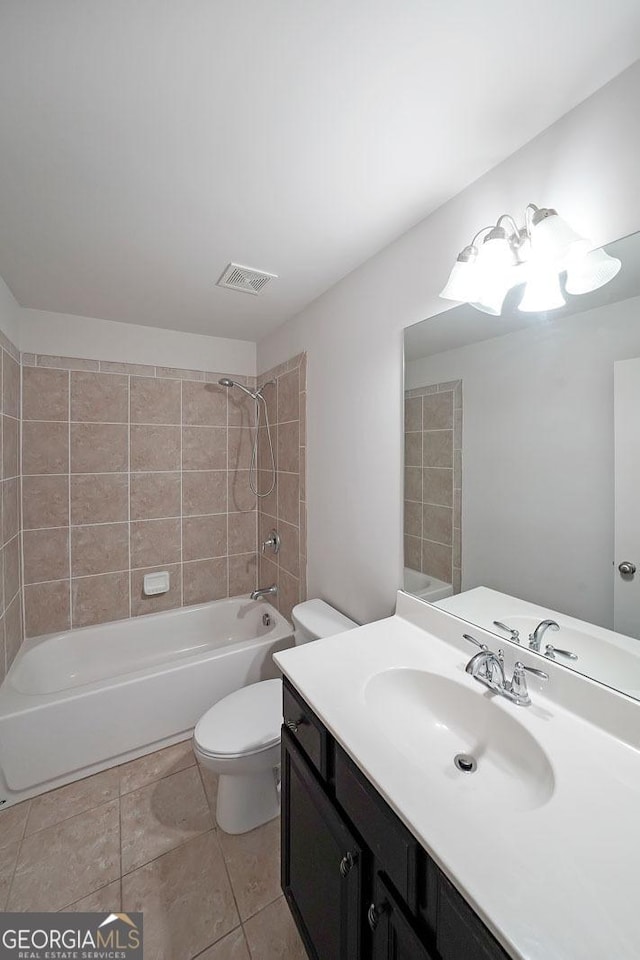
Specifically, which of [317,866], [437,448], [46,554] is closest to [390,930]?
[317,866]

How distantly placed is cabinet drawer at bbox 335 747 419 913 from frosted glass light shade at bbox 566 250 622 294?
1246mm

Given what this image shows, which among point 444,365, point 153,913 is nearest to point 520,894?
point 444,365

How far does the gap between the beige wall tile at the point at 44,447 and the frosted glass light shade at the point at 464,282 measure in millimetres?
2289

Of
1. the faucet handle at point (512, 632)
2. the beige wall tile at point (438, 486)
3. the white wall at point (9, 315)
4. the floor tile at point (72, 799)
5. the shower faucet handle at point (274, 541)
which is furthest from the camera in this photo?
the shower faucet handle at point (274, 541)

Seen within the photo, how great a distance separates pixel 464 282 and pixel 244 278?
1.14 meters

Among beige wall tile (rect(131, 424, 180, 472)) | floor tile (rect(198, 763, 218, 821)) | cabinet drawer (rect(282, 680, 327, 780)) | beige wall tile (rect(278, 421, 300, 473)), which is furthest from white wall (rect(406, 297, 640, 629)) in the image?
beige wall tile (rect(131, 424, 180, 472))

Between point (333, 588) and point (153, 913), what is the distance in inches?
50.1

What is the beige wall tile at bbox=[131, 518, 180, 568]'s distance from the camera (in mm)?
2488

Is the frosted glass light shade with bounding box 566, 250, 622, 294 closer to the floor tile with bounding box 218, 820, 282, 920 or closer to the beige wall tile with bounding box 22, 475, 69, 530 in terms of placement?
the floor tile with bounding box 218, 820, 282, 920

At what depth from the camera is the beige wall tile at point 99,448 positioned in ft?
7.54

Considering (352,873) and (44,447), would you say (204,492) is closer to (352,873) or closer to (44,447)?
(44,447)

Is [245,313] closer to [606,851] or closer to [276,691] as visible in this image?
[276,691]

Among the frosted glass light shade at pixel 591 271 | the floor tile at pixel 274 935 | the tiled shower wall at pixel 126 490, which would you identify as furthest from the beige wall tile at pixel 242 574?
the frosted glass light shade at pixel 591 271

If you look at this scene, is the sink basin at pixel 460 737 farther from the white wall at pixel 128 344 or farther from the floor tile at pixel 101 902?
the white wall at pixel 128 344
